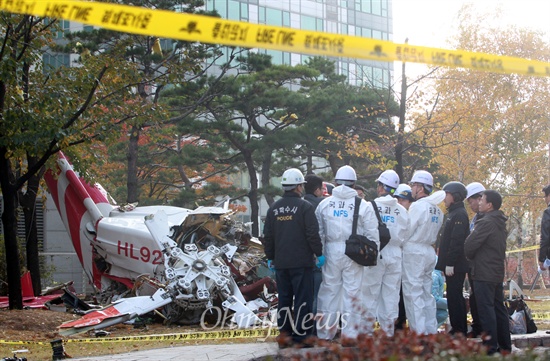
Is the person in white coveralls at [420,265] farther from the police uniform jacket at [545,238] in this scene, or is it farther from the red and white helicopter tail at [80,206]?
the red and white helicopter tail at [80,206]

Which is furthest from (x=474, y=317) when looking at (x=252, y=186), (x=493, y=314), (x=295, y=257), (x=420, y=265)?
(x=252, y=186)

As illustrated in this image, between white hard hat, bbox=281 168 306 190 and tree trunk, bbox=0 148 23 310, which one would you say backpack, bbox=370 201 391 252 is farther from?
tree trunk, bbox=0 148 23 310

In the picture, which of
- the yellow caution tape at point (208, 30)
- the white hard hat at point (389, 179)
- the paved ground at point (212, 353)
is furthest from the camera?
the white hard hat at point (389, 179)

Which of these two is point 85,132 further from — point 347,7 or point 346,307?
point 347,7

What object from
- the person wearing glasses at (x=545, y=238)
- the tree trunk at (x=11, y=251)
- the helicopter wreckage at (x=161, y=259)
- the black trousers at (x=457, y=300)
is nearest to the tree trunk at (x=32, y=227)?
the helicopter wreckage at (x=161, y=259)

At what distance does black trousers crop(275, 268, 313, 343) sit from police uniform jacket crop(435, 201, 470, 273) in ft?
5.55

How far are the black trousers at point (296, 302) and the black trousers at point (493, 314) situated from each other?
1909 millimetres

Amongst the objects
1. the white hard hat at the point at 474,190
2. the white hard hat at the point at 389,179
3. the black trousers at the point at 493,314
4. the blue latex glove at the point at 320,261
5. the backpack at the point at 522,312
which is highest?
the white hard hat at the point at 389,179

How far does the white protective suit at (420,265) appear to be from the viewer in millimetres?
10078

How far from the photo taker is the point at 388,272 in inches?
397

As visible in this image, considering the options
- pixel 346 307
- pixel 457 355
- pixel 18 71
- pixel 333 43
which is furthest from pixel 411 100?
pixel 457 355

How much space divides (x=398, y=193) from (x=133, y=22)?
6.30m

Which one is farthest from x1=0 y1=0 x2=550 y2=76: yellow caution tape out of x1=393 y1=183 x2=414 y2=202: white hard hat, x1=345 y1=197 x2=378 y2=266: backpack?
x1=393 y1=183 x2=414 y2=202: white hard hat

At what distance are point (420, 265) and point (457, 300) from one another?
0.61 metres
